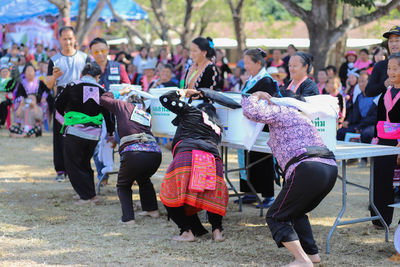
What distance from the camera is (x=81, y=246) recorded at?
4.93m

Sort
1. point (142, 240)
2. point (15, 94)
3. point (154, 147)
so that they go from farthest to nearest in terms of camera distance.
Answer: point (15, 94) < point (154, 147) < point (142, 240)

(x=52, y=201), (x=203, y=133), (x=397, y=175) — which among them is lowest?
(x=52, y=201)

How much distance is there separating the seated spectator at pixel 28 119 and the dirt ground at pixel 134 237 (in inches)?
211

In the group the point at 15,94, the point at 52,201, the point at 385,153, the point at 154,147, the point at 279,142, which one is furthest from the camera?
the point at 15,94

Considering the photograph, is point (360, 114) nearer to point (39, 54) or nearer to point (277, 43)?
point (39, 54)

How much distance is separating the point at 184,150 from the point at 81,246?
1.22 metres

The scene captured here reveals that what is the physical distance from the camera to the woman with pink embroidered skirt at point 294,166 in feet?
13.6

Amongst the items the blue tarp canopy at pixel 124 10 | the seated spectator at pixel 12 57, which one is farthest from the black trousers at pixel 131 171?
the blue tarp canopy at pixel 124 10

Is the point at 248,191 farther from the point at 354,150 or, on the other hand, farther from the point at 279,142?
the point at 279,142

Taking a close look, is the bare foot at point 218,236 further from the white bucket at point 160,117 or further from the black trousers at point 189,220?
the white bucket at point 160,117

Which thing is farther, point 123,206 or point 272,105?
point 123,206

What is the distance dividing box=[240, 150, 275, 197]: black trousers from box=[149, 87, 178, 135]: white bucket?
3.68ft

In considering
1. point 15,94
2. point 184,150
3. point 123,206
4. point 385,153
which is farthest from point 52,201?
point 15,94

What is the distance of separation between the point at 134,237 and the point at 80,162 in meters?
1.63
